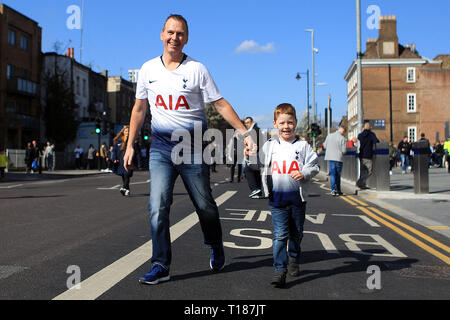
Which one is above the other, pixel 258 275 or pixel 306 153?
pixel 306 153

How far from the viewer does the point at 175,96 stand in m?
4.21

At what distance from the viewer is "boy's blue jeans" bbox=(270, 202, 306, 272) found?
14.0ft

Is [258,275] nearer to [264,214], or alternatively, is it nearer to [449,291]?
[449,291]

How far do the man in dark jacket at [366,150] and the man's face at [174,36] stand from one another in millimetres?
10968

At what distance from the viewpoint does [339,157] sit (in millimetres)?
13477

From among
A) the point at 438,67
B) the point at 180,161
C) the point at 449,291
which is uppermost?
the point at 438,67

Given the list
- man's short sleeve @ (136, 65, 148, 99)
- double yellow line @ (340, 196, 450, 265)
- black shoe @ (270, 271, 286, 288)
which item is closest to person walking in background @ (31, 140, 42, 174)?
double yellow line @ (340, 196, 450, 265)

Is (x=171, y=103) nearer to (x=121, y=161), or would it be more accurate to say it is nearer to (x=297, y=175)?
(x=297, y=175)

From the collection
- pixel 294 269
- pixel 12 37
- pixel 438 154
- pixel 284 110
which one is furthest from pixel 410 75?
pixel 294 269

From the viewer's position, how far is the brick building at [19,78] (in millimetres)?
40375

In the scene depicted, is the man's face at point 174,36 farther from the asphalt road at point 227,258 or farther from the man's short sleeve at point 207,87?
the asphalt road at point 227,258

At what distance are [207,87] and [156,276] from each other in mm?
1600
